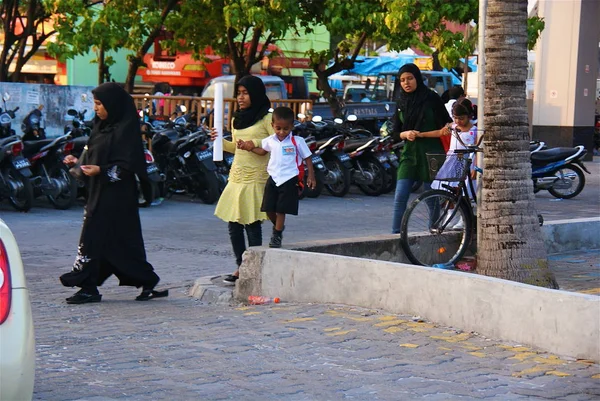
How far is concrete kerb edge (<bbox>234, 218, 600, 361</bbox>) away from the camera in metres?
6.58

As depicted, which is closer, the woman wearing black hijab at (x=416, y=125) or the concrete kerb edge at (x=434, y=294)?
the concrete kerb edge at (x=434, y=294)

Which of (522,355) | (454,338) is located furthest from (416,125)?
(522,355)

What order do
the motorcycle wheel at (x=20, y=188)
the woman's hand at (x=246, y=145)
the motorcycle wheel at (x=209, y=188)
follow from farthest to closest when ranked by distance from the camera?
the motorcycle wheel at (x=209, y=188) < the motorcycle wheel at (x=20, y=188) < the woman's hand at (x=246, y=145)

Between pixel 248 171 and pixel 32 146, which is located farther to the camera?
pixel 32 146

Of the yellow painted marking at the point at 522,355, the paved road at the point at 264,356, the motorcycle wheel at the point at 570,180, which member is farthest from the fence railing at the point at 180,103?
the yellow painted marking at the point at 522,355

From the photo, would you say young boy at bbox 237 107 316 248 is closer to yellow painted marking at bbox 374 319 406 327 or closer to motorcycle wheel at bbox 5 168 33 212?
yellow painted marking at bbox 374 319 406 327

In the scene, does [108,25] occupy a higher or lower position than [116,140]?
higher

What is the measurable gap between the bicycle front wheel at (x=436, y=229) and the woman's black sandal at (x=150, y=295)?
2.00 m

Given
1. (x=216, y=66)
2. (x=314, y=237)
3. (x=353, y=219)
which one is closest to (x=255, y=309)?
(x=314, y=237)

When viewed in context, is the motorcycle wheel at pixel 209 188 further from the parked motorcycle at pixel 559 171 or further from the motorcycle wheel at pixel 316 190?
the parked motorcycle at pixel 559 171

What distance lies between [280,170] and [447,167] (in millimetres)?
1463

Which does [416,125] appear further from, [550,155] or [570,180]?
[570,180]

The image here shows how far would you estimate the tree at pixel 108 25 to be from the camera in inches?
787

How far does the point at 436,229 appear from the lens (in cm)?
923
